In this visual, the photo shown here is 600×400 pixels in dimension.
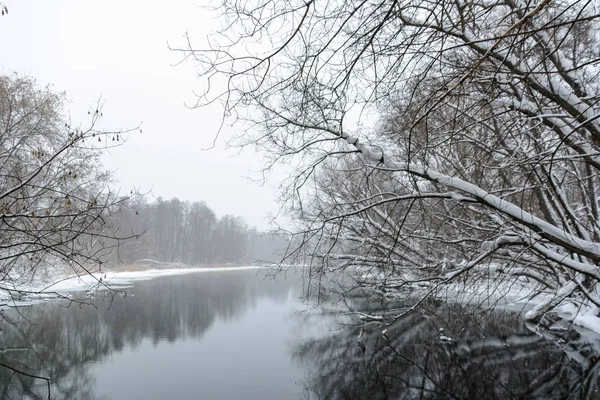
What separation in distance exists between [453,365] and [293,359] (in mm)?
3832

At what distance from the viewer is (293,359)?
35.2 feet

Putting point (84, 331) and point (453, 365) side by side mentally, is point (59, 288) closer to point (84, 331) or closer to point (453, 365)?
point (84, 331)

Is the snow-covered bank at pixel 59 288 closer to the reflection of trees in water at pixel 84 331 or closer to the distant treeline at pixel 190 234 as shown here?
the reflection of trees in water at pixel 84 331

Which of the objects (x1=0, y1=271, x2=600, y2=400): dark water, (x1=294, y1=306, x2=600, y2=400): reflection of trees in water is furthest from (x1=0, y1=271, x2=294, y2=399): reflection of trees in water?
(x1=294, y1=306, x2=600, y2=400): reflection of trees in water

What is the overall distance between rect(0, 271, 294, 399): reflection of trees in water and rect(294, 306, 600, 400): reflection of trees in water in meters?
4.92

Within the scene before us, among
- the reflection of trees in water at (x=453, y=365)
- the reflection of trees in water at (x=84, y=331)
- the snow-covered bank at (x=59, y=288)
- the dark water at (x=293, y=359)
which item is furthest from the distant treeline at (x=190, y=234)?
the reflection of trees in water at (x=453, y=365)

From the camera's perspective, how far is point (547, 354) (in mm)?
9922

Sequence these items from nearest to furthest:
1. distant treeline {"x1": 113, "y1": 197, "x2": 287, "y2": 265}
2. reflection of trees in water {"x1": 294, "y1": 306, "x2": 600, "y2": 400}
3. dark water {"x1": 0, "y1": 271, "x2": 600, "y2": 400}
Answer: reflection of trees in water {"x1": 294, "y1": 306, "x2": 600, "y2": 400}, dark water {"x1": 0, "y1": 271, "x2": 600, "y2": 400}, distant treeline {"x1": 113, "y1": 197, "x2": 287, "y2": 265}

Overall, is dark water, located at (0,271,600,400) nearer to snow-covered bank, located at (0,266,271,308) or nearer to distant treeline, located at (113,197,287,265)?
snow-covered bank, located at (0,266,271,308)

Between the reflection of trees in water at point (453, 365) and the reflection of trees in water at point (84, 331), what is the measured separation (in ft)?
16.1

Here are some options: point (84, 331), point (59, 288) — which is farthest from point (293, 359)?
point (59, 288)

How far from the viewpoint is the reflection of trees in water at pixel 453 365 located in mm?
7969

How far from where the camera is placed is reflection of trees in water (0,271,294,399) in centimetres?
901

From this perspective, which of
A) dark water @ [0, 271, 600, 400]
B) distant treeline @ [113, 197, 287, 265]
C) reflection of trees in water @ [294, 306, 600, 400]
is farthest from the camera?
distant treeline @ [113, 197, 287, 265]
